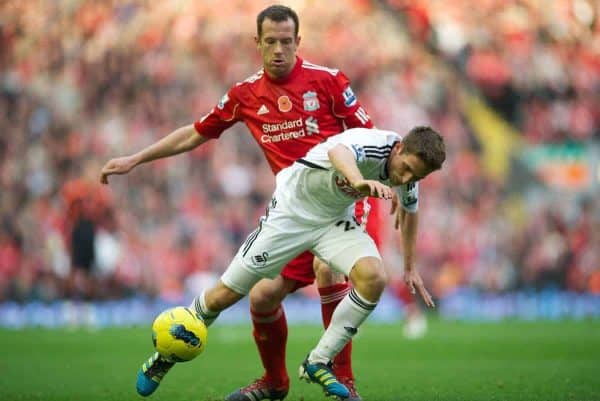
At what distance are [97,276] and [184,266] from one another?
2.23 meters

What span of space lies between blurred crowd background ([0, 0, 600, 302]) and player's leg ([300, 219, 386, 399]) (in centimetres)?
1151

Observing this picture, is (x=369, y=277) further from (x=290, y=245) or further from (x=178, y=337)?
(x=178, y=337)

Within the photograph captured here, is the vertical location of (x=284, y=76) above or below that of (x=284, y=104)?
above

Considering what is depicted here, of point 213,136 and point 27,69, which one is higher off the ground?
point 27,69

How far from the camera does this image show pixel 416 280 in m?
6.46

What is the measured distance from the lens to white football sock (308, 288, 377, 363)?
5980mm

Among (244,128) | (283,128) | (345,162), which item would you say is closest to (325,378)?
(345,162)

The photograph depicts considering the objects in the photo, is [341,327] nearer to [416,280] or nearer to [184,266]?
[416,280]

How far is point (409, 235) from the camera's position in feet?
21.3

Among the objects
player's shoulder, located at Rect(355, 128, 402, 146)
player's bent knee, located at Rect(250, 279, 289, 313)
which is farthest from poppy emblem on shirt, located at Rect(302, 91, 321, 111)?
player's bent knee, located at Rect(250, 279, 289, 313)

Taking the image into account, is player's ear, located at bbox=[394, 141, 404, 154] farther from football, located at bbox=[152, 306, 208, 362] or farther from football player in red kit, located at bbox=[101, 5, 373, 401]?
football, located at bbox=[152, 306, 208, 362]

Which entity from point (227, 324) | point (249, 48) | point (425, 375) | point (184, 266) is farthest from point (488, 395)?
point (249, 48)

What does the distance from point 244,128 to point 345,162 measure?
15581 mm

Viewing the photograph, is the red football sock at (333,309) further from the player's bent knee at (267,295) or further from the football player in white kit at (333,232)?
the football player in white kit at (333,232)
